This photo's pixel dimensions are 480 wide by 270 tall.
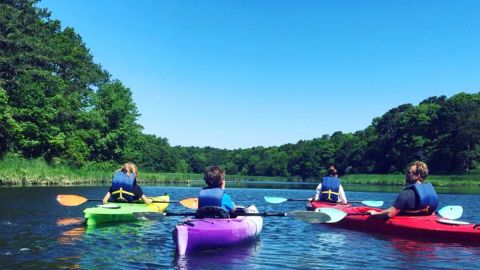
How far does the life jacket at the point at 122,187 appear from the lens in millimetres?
11906

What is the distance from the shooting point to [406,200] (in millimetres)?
10055

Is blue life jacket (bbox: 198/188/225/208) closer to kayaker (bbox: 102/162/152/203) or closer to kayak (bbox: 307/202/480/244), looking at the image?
kayaker (bbox: 102/162/152/203)

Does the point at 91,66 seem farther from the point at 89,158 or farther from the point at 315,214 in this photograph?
the point at 315,214

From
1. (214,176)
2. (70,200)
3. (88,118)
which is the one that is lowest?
(70,200)

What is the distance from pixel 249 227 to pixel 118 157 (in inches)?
1684

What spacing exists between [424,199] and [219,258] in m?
4.61

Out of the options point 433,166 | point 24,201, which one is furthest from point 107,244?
point 433,166

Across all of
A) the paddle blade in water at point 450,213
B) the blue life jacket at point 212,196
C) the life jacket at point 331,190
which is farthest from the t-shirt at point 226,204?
the life jacket at point 331,190

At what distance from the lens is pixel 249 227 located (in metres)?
9.48

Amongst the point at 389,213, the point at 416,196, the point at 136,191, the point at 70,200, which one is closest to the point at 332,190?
the point at 389,213

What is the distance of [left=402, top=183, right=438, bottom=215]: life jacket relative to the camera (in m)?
9.83

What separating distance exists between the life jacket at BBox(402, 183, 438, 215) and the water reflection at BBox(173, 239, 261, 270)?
341 centimetres

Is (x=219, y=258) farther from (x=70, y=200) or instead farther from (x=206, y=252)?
(x=70, y=200)

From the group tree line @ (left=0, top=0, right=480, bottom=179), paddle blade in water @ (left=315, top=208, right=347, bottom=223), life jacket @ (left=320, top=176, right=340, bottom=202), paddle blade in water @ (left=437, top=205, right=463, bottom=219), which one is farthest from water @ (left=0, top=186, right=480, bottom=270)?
tree line @ (left=0, top=0, right=480, bottom=179)
